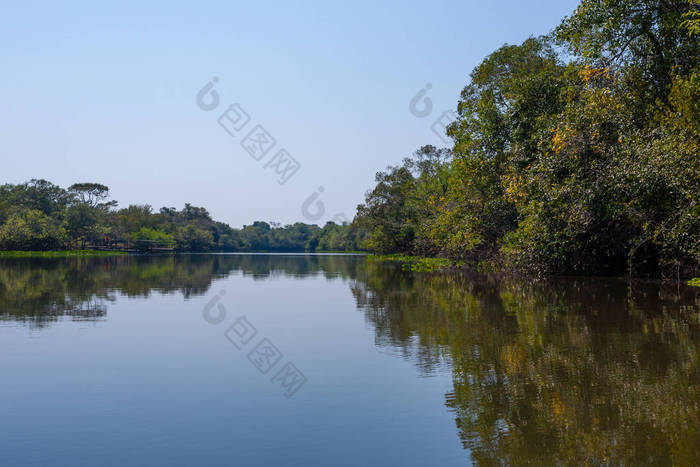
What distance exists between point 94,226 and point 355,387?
356ft

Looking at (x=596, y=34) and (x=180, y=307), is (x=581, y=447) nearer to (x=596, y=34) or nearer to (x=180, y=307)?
(x=180, y=307)

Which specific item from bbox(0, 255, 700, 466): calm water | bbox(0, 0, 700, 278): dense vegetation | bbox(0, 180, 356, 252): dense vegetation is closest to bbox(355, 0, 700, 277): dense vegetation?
bbox(0, 0, 700, 278): dense vegetation

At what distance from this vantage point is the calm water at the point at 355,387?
554 cm

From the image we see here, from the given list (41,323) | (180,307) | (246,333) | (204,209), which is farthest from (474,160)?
(204,209)

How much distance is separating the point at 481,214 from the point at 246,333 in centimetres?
2377

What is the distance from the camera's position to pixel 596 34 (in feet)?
73.9

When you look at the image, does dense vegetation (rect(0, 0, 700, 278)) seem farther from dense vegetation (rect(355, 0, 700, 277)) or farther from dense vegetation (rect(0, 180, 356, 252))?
dense vegetation (rect(0, 180, 356, 252))

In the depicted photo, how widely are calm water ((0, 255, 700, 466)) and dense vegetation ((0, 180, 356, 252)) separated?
88.0m

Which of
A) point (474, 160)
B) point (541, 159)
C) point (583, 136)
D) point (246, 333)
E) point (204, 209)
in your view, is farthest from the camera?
point (204, 209)

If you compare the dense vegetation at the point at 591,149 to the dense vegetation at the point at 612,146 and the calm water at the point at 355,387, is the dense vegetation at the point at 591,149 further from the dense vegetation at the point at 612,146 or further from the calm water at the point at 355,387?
the calm water at the point at 355,387

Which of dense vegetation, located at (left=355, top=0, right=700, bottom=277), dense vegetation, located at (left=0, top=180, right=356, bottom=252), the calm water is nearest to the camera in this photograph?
the calm water

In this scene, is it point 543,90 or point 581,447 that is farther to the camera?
point 543,90

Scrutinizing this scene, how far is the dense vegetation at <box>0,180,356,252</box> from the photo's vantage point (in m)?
92.8

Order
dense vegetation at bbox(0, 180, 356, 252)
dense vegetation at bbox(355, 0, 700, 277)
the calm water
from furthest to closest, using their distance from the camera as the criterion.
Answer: dense vegetation at bbox(0, 180, 356, 252)
dense vegetation at bbox(355, 0, 700, 277)
the calm water
